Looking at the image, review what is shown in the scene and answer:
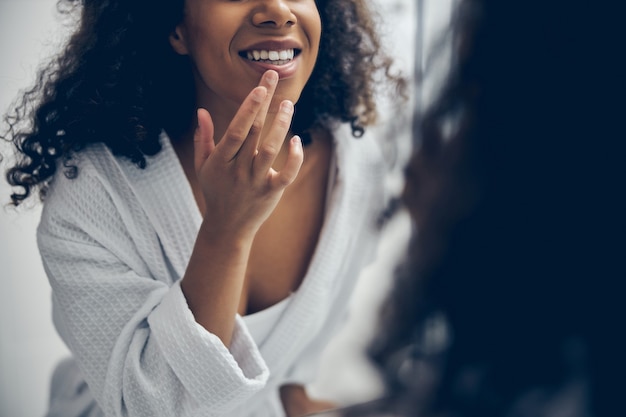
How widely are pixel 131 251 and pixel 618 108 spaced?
0.41 meters

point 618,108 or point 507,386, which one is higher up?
point 618,108

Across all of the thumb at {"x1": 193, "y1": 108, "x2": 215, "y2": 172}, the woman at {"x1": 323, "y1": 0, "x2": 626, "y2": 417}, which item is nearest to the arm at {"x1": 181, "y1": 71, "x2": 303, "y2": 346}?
the thumb at {"x1": 193, "y1": 108, "x2": 215, "y2": 172}

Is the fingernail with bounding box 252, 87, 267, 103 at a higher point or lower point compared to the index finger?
higher

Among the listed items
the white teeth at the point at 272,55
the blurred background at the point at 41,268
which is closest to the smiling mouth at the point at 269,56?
the white teeth at the point at 272,55

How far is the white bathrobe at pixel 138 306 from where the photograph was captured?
0.46 meters

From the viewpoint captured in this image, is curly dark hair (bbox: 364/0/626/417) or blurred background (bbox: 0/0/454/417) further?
blurred background (bbox: 0/0/454/417)

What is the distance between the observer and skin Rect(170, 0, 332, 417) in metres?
0.39

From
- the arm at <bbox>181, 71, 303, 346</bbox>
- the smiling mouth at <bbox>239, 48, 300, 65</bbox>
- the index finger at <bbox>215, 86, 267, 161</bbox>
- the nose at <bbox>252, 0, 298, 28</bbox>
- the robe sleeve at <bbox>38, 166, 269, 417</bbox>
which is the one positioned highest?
the nose at <bbox>252, 0, 298, 28</bbox>

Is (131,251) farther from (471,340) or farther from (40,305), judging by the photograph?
(471,340)

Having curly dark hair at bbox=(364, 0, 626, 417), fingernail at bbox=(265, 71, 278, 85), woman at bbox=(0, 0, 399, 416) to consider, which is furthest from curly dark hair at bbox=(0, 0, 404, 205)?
curly dark hair at bbox=(364, 0, 626, 417)

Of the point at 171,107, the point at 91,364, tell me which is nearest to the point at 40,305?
the point at 91,364

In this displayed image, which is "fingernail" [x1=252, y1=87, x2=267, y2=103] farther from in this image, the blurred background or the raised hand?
the blurred background

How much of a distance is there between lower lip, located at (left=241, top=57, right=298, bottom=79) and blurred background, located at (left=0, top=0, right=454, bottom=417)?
0.11 meters

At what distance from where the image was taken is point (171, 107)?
50 cm
